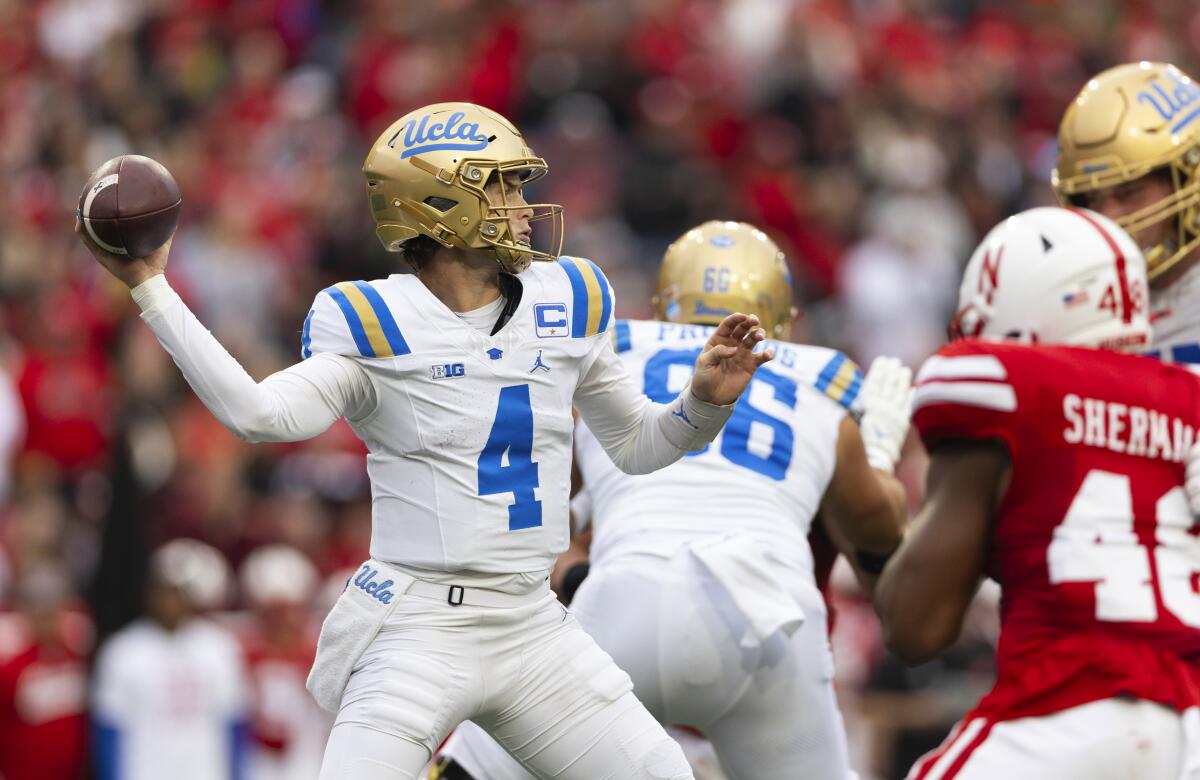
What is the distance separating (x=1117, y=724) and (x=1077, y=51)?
11798 mm

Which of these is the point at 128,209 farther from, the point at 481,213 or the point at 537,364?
the point at 537,364

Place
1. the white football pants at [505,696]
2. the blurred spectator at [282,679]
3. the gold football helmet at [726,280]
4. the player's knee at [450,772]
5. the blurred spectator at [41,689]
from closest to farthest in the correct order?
the white football pants at [505,696], the player's knee at [450,772], the gold football helmet at [726,280], the blurred spectator at [41,689], the blurred spectator at [282,679]

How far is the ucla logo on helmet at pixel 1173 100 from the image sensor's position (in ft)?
17.5

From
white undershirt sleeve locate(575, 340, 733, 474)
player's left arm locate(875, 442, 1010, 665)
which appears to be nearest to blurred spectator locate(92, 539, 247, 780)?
white undershirt sleeve locate(575, 340, 733, 474)

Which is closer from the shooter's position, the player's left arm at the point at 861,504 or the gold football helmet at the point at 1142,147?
the gold football helmet at the point at 1142,147

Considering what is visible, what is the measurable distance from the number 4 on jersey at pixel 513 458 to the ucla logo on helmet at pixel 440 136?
58 centimetres

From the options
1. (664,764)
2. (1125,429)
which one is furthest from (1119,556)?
(664,764)

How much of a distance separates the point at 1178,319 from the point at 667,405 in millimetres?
1585

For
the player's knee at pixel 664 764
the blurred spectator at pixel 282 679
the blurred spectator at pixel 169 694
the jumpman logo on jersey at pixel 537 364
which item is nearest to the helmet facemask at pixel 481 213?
the jumpman logo on jersey at pixel 537 364

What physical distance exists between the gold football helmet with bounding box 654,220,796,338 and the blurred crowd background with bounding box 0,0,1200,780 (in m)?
4.45

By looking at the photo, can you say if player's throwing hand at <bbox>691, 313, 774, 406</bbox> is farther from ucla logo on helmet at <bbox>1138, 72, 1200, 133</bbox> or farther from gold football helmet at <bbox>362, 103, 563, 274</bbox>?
ucla logo on helmet at <bbox>1138, 72, 1200, 133</bbox>

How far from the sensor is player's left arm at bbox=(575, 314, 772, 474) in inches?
174

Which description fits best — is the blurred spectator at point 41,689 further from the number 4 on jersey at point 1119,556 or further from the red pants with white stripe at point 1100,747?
the number 4 on jersey at point 1119,556

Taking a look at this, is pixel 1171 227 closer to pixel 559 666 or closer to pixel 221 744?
pixel 559 666
